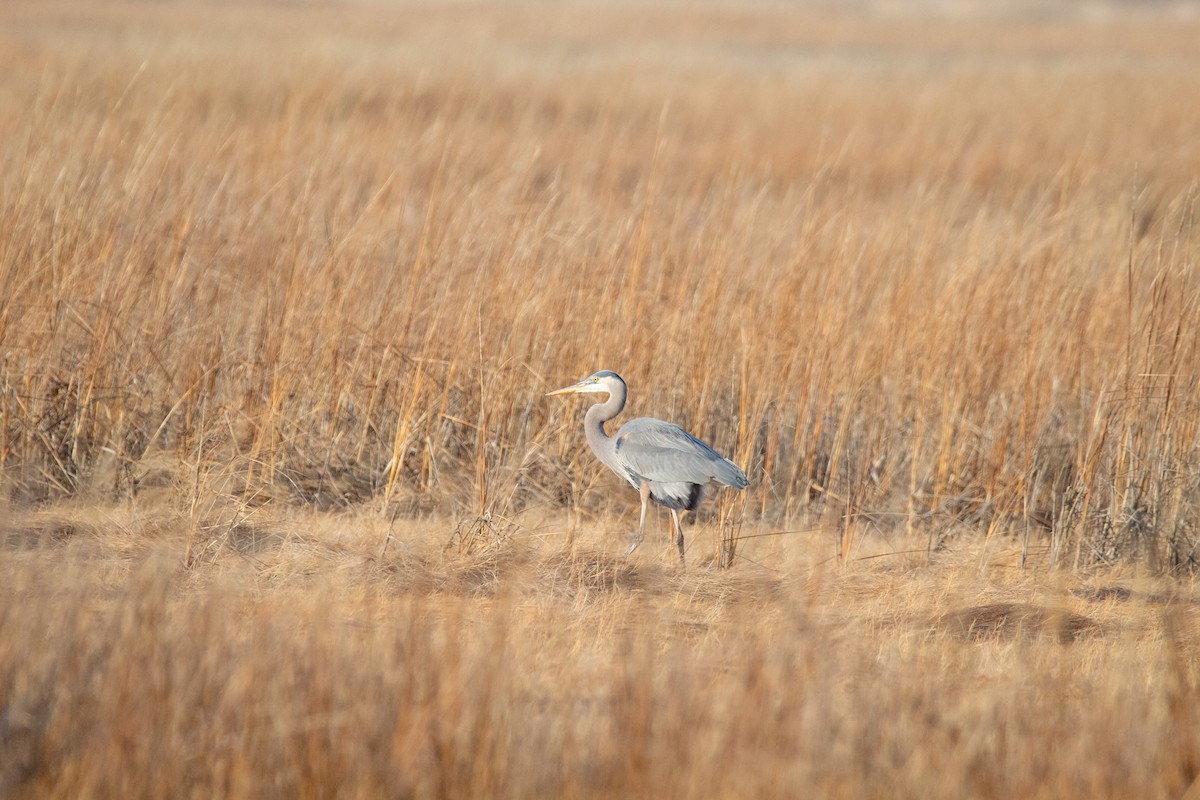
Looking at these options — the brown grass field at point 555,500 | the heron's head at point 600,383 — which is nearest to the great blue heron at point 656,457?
the heron's head at point 600,383

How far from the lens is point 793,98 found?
13.5m

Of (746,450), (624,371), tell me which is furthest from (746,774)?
(624,371)

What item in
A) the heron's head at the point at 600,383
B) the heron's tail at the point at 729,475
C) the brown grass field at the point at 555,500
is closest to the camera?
the brown grass field at the point at 555,500

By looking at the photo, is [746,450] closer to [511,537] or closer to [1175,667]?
[511,537]

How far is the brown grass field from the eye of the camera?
7.11ft

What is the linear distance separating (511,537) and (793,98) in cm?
1105

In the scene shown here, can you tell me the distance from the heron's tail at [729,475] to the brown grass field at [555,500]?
33 cm

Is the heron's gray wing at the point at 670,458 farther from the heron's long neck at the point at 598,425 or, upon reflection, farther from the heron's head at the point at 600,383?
the heron's head at the point at 600,383

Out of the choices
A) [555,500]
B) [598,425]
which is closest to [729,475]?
[598,425]

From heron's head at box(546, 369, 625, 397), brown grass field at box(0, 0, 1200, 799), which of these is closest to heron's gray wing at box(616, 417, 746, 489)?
heron's head at box(546, 369, 625, 397)

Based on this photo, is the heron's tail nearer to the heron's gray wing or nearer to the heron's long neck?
the heron's gray wing

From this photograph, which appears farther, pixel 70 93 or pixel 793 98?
pixel 793 98

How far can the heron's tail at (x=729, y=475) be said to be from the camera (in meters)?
3.33

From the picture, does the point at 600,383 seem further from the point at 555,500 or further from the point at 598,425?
the point at 555,500
